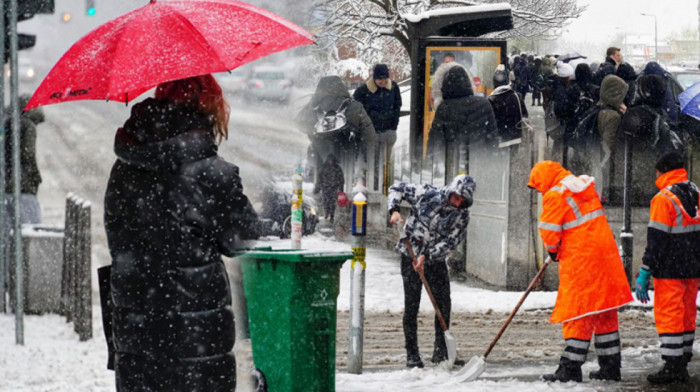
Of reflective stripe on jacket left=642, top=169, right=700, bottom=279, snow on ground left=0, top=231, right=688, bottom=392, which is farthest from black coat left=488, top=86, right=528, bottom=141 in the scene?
reflective stripe on jacket left=642, top=169, right=700, bottom=279

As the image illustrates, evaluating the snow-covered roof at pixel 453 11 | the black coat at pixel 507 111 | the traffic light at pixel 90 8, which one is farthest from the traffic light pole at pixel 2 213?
the black coat at pixel 507 111

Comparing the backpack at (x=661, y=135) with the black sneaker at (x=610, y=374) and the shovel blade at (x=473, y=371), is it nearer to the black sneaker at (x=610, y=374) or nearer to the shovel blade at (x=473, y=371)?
the black sneaker at (x=610, y=374)

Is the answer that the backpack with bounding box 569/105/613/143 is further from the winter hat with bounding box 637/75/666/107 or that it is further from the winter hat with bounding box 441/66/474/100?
the winter hat with bounding box 441/66/474/100

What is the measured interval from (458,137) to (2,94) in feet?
21.9

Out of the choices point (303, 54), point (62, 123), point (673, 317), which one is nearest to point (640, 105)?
point (673, 317)

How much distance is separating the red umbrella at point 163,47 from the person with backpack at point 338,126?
9942 mm

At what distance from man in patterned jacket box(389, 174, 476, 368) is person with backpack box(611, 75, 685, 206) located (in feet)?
17.6

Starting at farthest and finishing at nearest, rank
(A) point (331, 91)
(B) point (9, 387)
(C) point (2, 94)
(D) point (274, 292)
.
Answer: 1. (A) point (331, 91)
2. (C) point (2, 94)
3. (B) point (9, 387)
4. (D) point (274, 292)

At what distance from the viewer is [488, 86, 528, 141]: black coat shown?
13531 mm

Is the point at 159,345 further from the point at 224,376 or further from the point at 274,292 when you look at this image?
the point at 274,292

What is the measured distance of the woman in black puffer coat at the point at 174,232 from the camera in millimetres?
3984

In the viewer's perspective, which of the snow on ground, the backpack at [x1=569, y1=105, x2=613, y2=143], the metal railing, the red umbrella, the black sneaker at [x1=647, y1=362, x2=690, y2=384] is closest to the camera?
the red umbrella

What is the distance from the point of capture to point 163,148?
394cm

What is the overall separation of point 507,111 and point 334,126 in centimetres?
255
